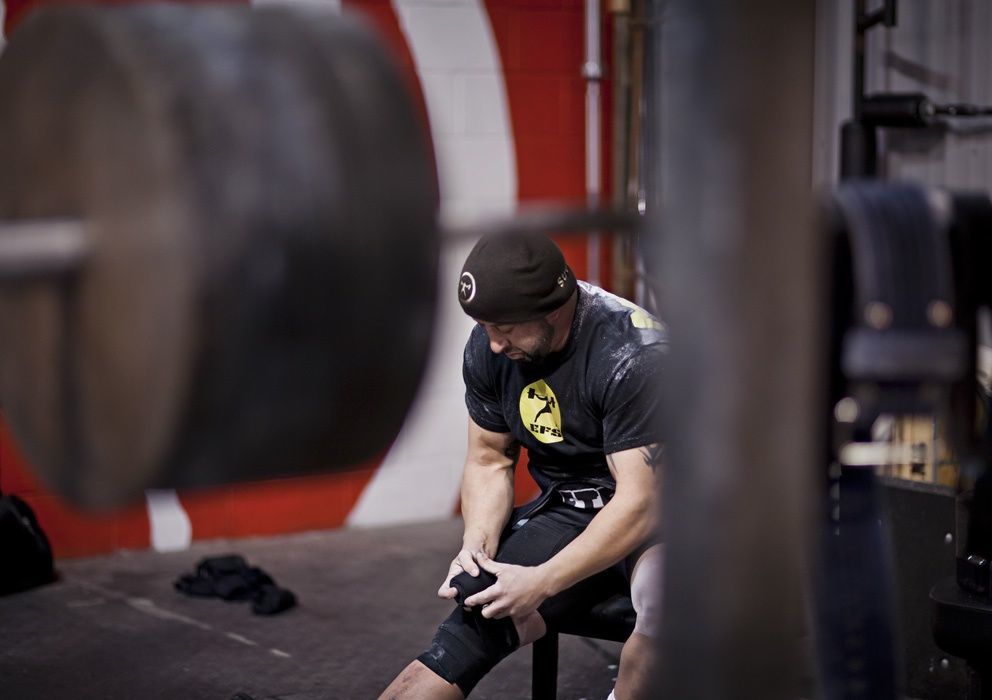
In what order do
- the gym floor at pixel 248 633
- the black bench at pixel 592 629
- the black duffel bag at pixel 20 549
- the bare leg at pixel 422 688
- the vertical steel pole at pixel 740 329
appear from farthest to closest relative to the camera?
the black duffel bag at pixel 20 549, the gym floor at pixel 248 633, the black bench at pixel 592 629, the bare leg at pixel 422 688, the vertical steel pole at pixel 740 329

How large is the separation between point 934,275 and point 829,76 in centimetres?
314

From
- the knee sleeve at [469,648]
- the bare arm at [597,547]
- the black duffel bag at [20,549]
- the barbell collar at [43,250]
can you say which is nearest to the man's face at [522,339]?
the bare arm at [597,547]

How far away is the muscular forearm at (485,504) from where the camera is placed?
224 cm

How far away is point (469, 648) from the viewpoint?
6.79 feet

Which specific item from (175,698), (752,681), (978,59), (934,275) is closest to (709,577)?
(752,681)

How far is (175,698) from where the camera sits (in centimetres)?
282

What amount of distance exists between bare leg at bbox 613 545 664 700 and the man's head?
475 mm

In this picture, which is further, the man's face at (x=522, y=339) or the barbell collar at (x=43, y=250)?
the man's face at (x=522, y=339)

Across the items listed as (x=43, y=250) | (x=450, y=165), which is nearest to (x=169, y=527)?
(x=450, y=165)

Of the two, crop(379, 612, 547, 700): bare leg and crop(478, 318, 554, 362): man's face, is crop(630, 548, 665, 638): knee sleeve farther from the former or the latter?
crop(478, 318, 554, 362): man's face

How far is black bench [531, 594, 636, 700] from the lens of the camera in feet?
6.99

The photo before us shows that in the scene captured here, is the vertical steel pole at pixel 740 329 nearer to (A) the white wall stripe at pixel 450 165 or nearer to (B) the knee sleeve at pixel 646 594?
(B) the knee sleeve at pixel 646 594

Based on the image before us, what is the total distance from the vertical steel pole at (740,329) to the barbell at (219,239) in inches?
7.5

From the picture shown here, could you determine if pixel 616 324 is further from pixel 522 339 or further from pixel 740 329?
pixel 740 329
